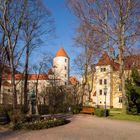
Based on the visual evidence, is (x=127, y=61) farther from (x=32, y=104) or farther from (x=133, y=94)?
(x=32, y=104)

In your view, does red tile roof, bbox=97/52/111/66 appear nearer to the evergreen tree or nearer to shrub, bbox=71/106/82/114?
the evergreen tree

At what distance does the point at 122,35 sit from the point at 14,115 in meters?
14.1

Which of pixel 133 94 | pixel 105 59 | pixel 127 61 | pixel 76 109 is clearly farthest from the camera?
pixel 76 109

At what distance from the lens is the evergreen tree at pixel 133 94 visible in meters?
29.1

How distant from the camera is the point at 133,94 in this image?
2959 centimetres

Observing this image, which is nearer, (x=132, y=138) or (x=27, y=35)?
(x=132, y=138)

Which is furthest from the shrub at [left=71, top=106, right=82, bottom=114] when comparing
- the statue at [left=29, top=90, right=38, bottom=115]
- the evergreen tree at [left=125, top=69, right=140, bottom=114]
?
the evergreen tree at [left=125, top=69, right=140, bottom=114]

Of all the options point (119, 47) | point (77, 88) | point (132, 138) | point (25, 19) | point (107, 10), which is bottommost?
point (132, 138)

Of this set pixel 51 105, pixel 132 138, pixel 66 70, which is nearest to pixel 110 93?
pixel 66 70

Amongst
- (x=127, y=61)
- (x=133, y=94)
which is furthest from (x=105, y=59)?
(x=133, y=94)

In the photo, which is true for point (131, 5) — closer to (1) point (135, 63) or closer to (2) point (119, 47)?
(2) point (119, 47)

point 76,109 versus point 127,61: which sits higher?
point 127,61

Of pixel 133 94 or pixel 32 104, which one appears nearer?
pixel 133 94

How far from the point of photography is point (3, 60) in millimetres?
28969
